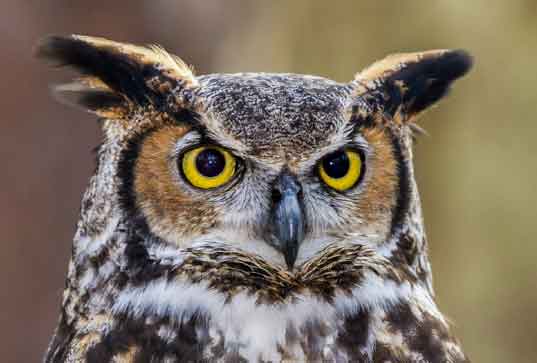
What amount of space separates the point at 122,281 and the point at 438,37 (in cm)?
322

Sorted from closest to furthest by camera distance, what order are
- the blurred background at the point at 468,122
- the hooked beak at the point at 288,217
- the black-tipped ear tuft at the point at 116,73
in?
the hooked beak at the point at 288,217 → the black-tipped ear tuft at the point at 116,73 → the blurred background at the point at 468,122

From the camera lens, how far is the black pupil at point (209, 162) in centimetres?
192

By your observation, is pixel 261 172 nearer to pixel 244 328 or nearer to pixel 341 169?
pixel 341 169

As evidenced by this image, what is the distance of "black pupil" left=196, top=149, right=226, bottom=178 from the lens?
6.30 ft

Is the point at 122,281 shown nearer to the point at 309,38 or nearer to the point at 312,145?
the point at 312,145

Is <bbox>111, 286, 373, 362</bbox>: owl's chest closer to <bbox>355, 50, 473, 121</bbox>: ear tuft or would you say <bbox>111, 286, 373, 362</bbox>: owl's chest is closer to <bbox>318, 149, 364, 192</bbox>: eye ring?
<bbox>318, 149, 364, 192</bbox>: eye ring

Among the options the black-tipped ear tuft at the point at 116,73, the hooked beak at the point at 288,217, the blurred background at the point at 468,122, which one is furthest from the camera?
the blurred background at the point at 468,122

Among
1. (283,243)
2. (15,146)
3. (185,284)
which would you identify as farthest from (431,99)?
(15,146)

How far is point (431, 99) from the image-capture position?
2.23 metres

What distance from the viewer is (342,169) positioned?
1.97m

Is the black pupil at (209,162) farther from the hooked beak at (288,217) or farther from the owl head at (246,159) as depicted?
the hooked beak at (288,217)

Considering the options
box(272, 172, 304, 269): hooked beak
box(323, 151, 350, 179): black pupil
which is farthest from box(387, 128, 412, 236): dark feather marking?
box(272, 172, 304, 269): hooked beak

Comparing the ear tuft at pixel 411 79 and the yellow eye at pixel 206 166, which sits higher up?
the ear tuft at pixel 411 79

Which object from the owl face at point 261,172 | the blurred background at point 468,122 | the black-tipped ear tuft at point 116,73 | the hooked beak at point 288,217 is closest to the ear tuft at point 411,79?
the owl face at point 261,172
